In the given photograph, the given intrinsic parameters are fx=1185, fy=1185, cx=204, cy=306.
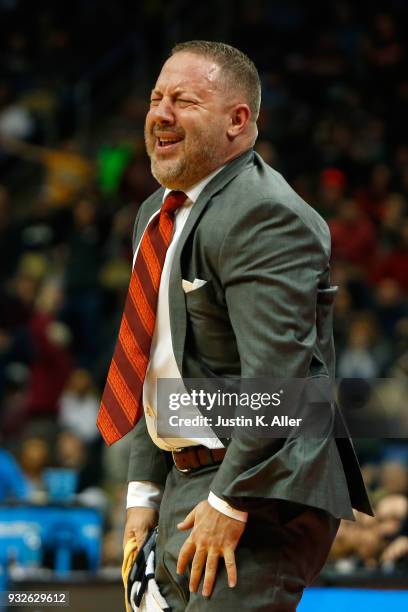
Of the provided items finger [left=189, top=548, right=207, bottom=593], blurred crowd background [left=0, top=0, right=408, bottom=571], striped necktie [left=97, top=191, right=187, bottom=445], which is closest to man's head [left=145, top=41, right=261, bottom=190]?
striped necktie [left=97, top=191, right=187, bottom=445]

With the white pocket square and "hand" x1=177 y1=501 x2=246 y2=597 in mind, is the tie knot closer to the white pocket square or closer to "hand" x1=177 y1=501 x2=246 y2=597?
the white pocket square

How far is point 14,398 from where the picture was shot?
984 cm

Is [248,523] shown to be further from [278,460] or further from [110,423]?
[110,423]

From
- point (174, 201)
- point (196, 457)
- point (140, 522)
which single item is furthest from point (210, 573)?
point (174, 201)

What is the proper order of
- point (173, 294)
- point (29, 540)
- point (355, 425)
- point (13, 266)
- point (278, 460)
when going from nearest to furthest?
point (278, 460) → point (173, 294) → point (355, 425) → point (29, 540) → point (13, 266)

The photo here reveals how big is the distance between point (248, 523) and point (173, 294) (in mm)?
571

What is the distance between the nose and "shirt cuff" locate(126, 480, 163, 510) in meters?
0.97

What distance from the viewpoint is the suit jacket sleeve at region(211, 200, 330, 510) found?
2609mm

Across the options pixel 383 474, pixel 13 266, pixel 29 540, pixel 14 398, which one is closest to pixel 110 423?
pixel 29 540

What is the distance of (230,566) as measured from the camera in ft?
8.65

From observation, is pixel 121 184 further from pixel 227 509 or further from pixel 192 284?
pixel 227 509

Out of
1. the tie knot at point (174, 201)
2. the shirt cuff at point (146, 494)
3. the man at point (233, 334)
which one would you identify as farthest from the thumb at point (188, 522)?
the tie knot at point (174, 201)

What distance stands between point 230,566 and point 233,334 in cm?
54

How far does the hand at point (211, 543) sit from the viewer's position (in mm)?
2641
